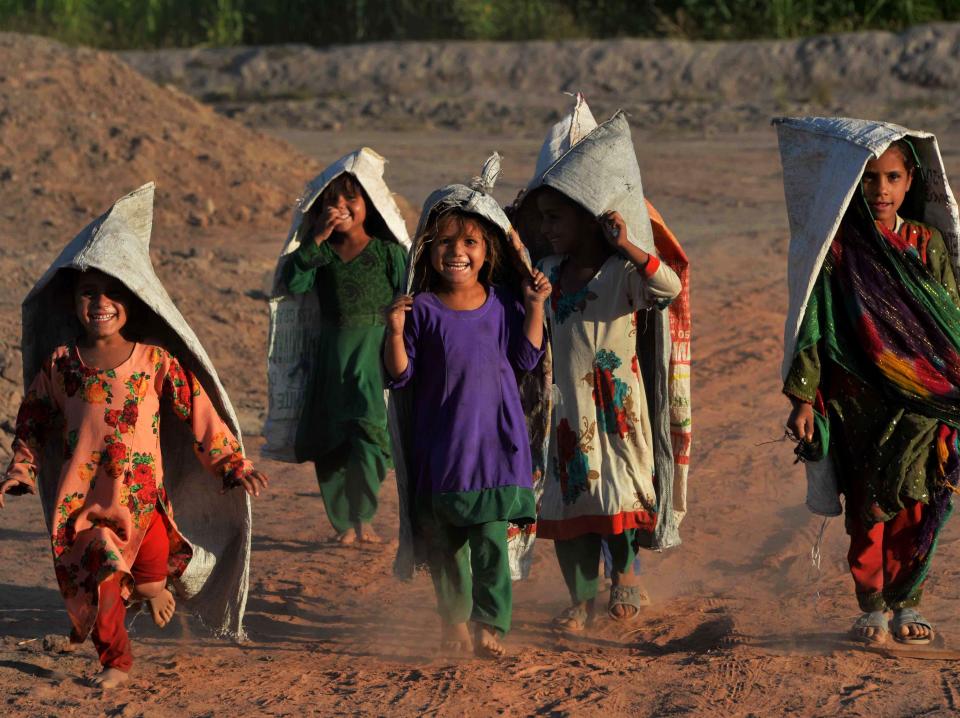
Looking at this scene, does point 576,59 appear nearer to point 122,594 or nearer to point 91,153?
point 91,153

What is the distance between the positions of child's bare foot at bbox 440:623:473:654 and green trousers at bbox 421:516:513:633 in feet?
0.07

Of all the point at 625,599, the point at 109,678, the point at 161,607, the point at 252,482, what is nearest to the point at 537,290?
the point at 252,482

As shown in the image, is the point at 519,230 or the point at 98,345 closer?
the point at 98,345

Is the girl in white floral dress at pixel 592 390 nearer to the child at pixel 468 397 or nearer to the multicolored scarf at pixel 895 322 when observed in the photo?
the child at pixel 468 397

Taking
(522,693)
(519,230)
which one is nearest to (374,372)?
(519,230)

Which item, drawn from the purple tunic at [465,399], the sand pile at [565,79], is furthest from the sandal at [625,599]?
the sand pile at [565,79]

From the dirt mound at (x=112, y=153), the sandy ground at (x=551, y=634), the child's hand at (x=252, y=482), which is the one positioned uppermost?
the dirt mound at (x=112, y=153)

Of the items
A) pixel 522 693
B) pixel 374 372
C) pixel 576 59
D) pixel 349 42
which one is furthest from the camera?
pixel 349 42

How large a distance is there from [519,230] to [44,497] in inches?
76.7

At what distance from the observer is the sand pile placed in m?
20.3

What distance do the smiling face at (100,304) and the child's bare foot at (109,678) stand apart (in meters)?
1.05

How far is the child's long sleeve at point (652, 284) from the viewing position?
509 centimetres

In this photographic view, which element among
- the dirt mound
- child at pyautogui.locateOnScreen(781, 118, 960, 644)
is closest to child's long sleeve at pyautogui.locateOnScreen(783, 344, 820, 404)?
child at pyautogui.locateOnScreen(781, 118, 960, 644)

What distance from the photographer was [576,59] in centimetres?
2205
